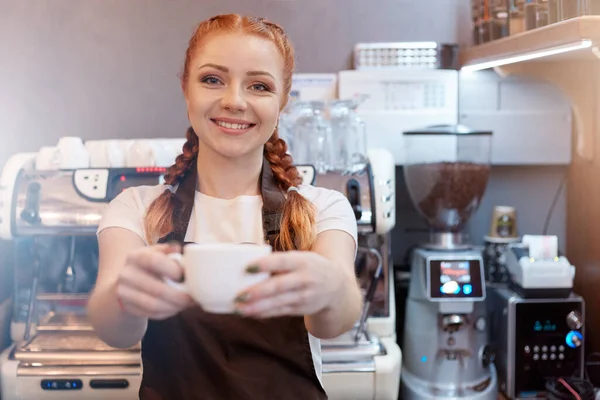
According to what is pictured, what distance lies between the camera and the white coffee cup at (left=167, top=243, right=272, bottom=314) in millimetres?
504

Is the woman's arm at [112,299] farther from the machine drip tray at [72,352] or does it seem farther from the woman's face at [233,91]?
the machine drip tray at [72,352]

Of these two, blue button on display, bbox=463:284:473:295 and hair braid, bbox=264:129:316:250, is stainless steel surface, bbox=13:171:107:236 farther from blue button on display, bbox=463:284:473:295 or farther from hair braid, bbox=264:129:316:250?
blue button on display, bbox=463:284:473:295

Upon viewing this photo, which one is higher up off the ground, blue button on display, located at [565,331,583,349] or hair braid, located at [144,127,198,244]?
hair braid, located at [144,127,198,244]

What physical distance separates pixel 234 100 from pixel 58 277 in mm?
856

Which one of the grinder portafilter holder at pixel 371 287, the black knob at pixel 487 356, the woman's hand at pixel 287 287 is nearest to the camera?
the woman's hand at pixel 287 287

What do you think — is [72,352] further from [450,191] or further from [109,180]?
[450,191]

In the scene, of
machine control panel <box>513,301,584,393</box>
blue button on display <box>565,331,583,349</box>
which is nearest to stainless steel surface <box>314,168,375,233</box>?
machine control panel <box>513,301,584,393</box>

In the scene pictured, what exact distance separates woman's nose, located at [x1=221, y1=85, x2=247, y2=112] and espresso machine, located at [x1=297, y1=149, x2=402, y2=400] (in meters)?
0.56

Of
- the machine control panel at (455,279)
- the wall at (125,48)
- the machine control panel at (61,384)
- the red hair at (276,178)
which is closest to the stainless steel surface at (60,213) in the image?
the machine control panel at (61,384)

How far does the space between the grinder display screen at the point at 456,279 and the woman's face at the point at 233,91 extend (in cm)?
82

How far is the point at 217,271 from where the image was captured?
0.51m

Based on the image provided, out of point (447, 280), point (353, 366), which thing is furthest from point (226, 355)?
point (447, 280)

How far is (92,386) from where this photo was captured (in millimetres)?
1212

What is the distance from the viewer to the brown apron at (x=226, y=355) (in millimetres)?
753
